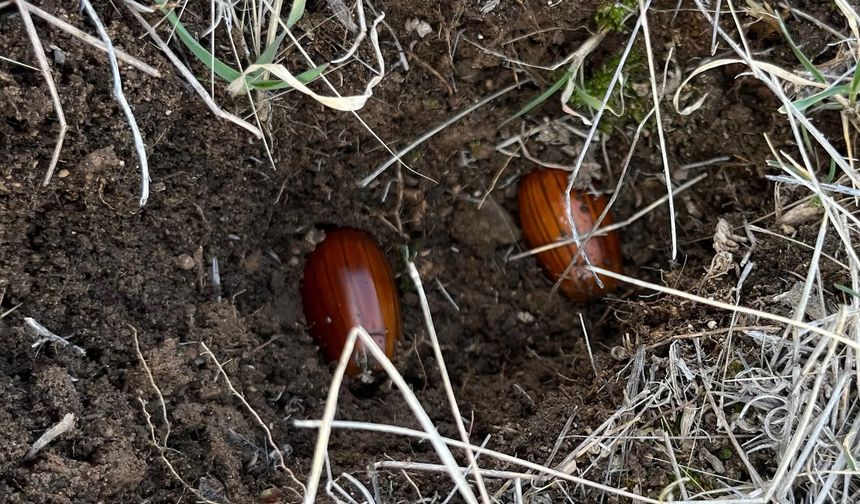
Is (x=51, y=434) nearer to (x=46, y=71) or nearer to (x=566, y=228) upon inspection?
(x=46, y=71)

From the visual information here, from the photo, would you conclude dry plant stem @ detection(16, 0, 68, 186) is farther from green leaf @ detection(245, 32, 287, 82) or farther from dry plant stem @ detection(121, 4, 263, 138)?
green leaf @ detection(245, 32, 287, 82)

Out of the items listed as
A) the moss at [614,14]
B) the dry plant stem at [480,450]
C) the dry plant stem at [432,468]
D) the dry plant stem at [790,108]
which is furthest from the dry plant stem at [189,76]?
the dry plant stem at [790,108]

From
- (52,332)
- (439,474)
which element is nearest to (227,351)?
(52,332)

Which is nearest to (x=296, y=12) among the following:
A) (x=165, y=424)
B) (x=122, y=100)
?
(x=122, y=100)

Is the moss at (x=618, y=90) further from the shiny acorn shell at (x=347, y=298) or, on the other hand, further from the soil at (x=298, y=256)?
the shiny acorn shell at (x=347, y=298)

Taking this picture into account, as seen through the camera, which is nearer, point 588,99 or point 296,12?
point 296,12

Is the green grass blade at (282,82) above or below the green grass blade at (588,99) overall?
above
